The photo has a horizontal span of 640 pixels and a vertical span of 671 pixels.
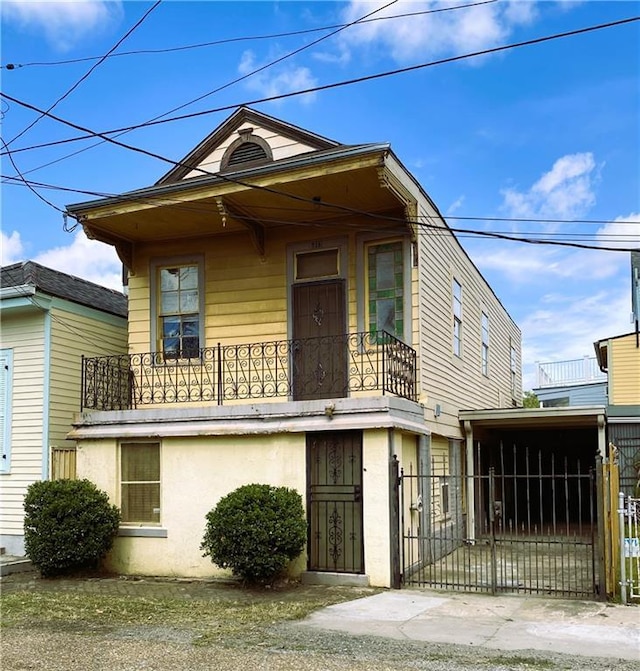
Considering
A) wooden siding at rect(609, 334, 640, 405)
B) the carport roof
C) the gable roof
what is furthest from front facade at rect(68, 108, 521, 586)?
wooden siding at rect(609, 334, 640, 405)

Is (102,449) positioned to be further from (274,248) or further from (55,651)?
(55,651)

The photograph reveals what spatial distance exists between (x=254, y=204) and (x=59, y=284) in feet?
14.6

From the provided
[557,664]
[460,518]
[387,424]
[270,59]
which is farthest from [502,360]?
[557,664]

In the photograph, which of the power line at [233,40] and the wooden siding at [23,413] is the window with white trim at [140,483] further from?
the power line at [233,40]

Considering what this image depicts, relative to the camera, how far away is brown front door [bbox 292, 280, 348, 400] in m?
12.9

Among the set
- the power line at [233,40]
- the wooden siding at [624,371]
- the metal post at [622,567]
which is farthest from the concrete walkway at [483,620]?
the wooden siding at [624,371]

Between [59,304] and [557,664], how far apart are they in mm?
10293

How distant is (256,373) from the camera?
1339 cm

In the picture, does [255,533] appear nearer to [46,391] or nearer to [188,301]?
[46,391]

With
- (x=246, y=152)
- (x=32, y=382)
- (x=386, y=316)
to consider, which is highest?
(x=246, y=152)

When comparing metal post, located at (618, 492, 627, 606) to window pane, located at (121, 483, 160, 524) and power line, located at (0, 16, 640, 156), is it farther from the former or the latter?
window pane, located at (121, 483, 160, 524)

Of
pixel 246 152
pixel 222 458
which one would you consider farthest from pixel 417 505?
pixel 246 152

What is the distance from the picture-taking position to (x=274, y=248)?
13672 millimetres

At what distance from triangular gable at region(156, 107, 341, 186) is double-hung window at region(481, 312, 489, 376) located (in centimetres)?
762
